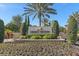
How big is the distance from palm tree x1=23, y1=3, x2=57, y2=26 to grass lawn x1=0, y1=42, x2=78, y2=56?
1.50ft

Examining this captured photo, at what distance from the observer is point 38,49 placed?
4094 mm

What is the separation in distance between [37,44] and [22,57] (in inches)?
13.7

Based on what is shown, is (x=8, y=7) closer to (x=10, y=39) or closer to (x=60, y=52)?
(x=10, y=39)

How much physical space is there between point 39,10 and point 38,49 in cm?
69

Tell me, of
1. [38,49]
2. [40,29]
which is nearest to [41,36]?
[40,29]

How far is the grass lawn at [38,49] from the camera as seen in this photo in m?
4.06

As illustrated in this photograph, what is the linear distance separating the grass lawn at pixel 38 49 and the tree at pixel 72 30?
0.11 metres

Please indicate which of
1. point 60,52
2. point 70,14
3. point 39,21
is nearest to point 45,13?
point 39,21

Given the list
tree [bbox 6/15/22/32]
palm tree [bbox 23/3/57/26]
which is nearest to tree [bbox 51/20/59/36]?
palm tree [bbox 23/3/57/26]

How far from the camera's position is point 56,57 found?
404 centimetres

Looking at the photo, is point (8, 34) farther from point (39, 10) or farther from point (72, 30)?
point (72, 30)

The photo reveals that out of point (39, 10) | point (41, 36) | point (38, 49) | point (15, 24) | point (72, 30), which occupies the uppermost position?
point (39, 10)

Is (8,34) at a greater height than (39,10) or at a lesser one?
lesser

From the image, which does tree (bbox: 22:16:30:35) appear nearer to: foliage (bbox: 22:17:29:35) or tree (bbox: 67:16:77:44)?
foliage (bbox: 22:17:29:35)
